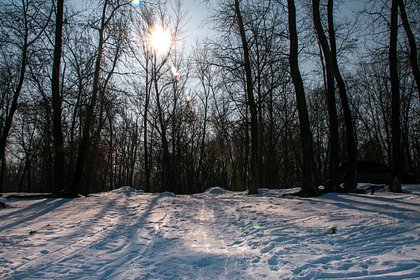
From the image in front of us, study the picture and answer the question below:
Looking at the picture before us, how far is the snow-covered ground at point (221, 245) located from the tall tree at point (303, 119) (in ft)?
10.2

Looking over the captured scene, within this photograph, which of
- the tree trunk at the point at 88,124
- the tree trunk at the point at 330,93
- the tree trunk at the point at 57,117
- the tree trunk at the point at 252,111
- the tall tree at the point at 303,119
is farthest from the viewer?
the tree trunk at the point at 252,111

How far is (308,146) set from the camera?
10562 mm

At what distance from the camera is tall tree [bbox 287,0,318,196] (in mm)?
10414

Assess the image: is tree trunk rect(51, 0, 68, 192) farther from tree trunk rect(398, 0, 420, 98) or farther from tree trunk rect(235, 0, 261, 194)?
tree trunk rect(398, 0, 420, 98)

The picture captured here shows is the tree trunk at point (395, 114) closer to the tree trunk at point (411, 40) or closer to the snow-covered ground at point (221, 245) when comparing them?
the tree trunk at point (411, 40)

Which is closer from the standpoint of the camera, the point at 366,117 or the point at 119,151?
the point at 366,117

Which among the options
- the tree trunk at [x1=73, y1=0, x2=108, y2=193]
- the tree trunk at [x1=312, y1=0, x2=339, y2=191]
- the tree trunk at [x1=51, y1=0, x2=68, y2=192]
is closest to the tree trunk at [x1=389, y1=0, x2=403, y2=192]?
the tree trunk at [x1=312, y1=0, x2=339, y2=191]

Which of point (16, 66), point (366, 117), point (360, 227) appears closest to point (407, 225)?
point (360, 227)

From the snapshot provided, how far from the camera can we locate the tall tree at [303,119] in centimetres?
1041

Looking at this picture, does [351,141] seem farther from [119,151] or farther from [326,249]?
[119,151]

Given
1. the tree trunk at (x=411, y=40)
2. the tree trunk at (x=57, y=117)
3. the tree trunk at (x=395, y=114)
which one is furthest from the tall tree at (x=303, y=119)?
the tree trunk at (x=57, y=117)

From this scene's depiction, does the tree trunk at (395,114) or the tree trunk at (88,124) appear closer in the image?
the tree trunk at (395,114)

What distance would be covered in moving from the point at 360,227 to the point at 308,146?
18.8ft

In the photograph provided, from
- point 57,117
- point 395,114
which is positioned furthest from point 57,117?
point 395,114
